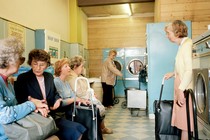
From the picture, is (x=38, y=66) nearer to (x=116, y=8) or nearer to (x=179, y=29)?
(x=179, y=29)

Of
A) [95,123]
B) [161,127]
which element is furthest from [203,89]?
[95,123]

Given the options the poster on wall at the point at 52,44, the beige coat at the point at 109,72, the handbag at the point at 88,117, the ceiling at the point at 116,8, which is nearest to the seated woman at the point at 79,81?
the handbag at the point at 88,117

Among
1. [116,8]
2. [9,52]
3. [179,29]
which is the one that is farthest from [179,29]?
[116,8]

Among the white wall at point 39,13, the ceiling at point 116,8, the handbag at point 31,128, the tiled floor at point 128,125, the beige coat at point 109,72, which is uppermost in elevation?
the ceiling at point 116,8

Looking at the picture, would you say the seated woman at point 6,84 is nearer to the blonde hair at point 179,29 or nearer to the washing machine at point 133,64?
the blonde hair at point 179,29

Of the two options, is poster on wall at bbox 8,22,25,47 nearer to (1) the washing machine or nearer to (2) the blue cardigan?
(2) the blue cardigan

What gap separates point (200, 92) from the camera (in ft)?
7.70

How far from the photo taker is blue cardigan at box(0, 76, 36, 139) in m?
1.48

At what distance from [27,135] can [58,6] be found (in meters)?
4.84

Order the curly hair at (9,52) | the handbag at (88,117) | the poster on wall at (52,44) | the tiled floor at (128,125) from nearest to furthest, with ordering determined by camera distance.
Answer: the curly hair at (9,52), the handbag at (88,117), the tiled floor at (128,125), the poster on wall at (52,44)

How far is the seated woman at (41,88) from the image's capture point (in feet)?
7.39

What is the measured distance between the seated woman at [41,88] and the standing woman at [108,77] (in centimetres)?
375

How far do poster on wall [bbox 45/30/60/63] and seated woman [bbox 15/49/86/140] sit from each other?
1.99 m

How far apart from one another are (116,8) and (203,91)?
18.5 feet
